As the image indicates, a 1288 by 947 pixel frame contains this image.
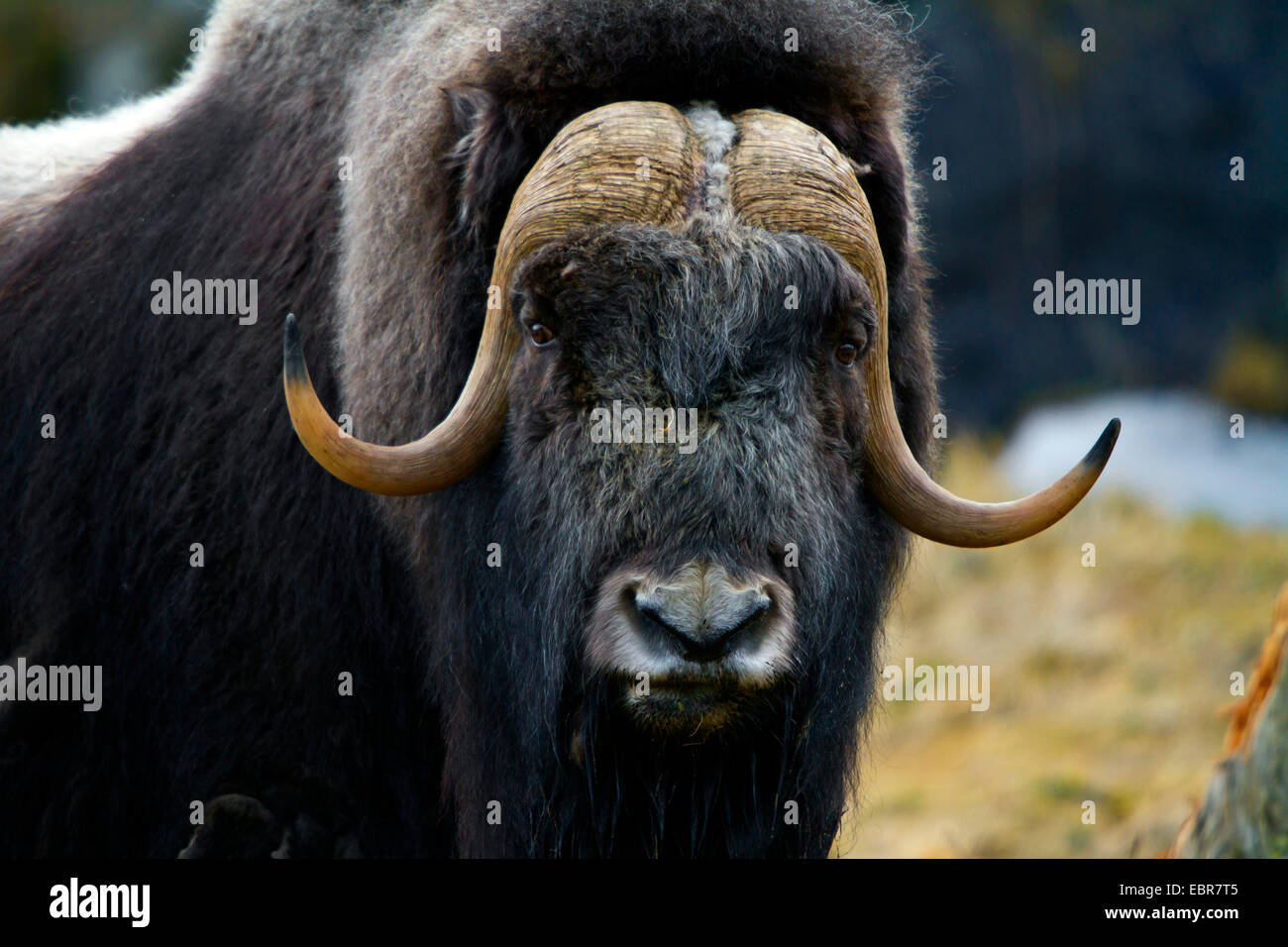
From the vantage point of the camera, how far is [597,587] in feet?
8.66

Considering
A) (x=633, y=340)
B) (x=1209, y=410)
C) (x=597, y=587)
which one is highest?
(x=633, y=340)

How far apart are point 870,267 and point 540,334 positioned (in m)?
0.69

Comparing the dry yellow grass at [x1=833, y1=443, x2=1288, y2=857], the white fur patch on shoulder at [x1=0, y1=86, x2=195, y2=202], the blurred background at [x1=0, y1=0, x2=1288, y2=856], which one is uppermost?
the white fur patch on shoulder at [x1=0, y1=86, x2=195, y2=202]

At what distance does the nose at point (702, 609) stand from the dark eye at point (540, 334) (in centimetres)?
55

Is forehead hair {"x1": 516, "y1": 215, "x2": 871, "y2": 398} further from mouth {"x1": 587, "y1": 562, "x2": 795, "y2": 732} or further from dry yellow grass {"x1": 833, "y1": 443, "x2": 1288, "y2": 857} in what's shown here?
dry yellow grass {"x1": 833, "y1": 443, "x2": 1288, "y2": 857}

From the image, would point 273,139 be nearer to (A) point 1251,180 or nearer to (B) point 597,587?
(B) point 597,587

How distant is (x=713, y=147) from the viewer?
2.81 m

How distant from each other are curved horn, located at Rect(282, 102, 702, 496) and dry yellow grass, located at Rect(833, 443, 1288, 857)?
2.54m

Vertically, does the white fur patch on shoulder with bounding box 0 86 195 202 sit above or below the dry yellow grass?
above

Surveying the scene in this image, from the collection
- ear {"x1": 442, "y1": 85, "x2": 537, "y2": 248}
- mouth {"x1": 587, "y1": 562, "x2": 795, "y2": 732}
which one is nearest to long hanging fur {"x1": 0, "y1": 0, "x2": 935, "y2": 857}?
ear {"x1": 442, "y1": 85, "x2": 537, "y2": 248}

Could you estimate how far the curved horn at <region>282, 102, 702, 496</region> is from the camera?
269 centimetres

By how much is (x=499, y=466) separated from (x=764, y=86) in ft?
3.20

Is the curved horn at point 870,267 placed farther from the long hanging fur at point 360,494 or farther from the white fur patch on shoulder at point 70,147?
the white fur patch on shoulder at point 70,147
